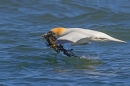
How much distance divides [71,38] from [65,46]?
2733 millimetres

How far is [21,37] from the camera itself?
14297 millimetres

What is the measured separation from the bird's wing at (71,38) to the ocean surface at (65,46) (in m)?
0.62

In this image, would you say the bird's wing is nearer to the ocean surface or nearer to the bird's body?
the bird's body

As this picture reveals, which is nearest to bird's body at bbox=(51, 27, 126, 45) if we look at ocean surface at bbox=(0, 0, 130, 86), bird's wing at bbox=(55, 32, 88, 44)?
bird's wing at bbox=(55, 32, 88, 44)

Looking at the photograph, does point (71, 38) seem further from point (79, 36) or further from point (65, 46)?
point (65, 46)

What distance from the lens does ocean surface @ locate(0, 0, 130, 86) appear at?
10727 millimetres

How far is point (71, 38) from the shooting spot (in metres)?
10.8

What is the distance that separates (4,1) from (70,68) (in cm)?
693

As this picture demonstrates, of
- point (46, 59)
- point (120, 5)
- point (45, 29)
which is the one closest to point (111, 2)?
point (120, 5)

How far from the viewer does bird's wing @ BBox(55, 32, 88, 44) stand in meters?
10.7

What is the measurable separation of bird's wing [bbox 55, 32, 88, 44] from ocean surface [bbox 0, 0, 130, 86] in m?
0.62

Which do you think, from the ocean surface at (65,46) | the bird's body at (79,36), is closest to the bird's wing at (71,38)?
the bird's body at (79,36)

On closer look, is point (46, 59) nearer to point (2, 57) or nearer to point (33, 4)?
point (2, 57)

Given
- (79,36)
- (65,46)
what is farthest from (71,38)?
(65,46)
